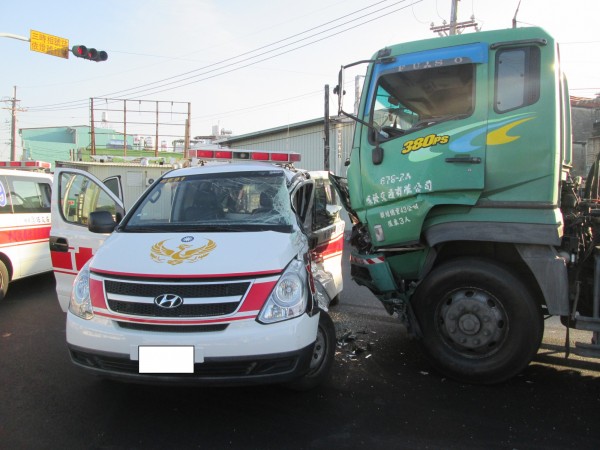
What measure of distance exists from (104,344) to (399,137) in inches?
116

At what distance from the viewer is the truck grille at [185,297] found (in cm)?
290

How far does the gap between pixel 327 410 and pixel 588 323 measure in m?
2.27

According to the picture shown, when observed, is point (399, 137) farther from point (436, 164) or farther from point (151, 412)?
point (151, 412)

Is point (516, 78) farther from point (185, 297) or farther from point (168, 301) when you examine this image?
point (168, 301)

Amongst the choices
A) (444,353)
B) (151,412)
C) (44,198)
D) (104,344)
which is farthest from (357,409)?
(44,198)

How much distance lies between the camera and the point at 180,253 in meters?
3.21

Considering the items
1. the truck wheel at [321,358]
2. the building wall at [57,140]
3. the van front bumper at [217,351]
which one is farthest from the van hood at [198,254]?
the building wall at [57,140]

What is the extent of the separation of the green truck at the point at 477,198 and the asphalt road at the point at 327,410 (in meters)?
0.41

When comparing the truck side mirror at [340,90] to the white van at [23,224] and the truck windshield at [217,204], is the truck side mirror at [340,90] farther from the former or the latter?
the white van at [23,224]

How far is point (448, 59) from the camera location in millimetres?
3822

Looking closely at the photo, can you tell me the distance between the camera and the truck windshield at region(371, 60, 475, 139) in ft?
12.5

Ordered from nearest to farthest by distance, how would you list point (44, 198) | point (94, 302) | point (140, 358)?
point (140, 358)
point (94, 302)
point (44, 198)

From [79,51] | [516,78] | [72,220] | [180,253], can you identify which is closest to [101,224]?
[72,220]

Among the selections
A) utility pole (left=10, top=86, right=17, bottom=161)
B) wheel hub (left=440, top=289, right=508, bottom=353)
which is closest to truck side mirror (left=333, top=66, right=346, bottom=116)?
wheel hub (left=440, top=289, right=508, bottom=353)
